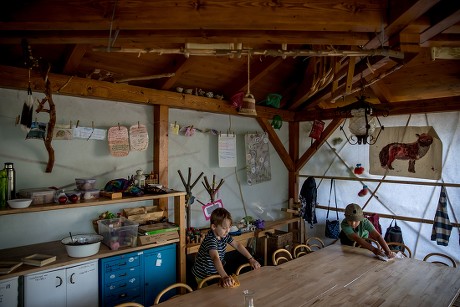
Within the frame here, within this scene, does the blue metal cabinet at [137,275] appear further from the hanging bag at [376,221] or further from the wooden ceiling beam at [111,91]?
the hanging bag at [376,221]

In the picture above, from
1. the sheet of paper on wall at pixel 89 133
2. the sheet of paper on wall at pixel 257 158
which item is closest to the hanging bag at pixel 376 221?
the sheet of paper on wall at pixel 257 158

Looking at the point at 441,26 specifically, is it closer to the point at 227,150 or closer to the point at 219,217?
the point at 219,217

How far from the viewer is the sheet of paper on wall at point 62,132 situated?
3062 millimetres

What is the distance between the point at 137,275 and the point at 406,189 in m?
4.03

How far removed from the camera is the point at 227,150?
4676 millimetres

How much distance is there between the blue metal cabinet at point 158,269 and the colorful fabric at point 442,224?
11.7ft

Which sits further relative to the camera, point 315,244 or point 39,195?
point 315,244

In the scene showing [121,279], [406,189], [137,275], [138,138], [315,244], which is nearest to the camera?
[121,279]

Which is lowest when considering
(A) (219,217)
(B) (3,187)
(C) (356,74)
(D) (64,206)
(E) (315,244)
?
(E) (315,244)

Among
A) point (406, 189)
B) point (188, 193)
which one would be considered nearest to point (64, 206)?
point (188, 193)

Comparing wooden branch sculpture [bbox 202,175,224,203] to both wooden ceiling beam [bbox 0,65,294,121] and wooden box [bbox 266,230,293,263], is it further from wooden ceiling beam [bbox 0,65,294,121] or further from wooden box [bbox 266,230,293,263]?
wooden box [bbox 266,230,293,263]

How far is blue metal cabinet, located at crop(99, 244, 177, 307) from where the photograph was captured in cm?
279

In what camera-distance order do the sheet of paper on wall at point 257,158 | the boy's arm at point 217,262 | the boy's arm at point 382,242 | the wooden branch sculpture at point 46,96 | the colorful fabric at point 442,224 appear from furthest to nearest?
the sheet of paper on wall at point 257,158 < the colorful fabric at point 442,224 < the boy's arm at point 382,242 < the boy's arm at point 217,262 < the wooden branch sculpture at point 46,96

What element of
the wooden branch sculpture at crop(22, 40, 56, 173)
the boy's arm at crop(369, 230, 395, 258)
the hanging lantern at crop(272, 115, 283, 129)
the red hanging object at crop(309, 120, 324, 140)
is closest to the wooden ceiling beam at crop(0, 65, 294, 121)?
the wooden branch sculpture at crop(22, 40, 56, 173)
